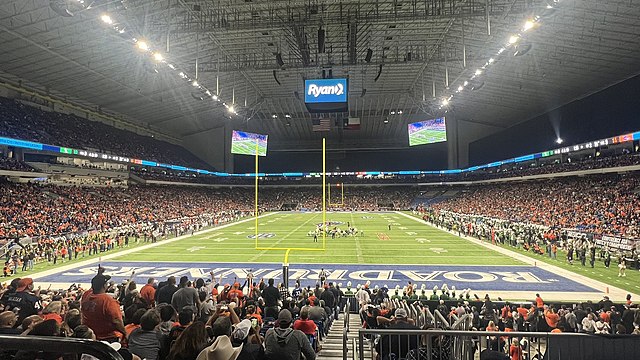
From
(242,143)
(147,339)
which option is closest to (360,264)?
(147,339)

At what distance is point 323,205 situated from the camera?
3089 centimetres

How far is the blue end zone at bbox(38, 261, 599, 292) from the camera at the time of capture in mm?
15797

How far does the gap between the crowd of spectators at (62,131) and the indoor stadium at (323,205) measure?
0.82 ft

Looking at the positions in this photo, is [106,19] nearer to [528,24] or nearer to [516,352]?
[516,352]

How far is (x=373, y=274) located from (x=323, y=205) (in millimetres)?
13528

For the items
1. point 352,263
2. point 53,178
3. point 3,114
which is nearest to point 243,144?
point 53,178

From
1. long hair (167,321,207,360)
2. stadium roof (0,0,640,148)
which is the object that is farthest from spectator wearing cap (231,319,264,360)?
stadium roof (0,0,640,148)

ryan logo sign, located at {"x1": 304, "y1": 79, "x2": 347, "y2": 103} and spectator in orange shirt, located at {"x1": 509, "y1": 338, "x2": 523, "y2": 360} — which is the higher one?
ryan logo sign, located at {"x1": 304, "y1": 79, "x2": 347, "y2": 103}

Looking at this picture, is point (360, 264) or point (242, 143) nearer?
point (360, 264)

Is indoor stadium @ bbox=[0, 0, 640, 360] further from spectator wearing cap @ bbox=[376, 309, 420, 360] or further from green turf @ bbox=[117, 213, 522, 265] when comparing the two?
green turf @ bbox=[117, 213, 522, 265]

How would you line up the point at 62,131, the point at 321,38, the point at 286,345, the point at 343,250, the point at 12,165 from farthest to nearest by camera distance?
the point at 62,131, the point at 12,165, the point at 343,250, the point at 321,38, the point at 286,345

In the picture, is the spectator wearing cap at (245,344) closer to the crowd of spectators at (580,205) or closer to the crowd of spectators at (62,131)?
the crowd of spectators at (580,205)

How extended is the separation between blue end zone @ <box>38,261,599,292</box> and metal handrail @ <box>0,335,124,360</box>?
14.8m

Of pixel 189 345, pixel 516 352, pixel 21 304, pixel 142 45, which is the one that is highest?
pixel 142 45
